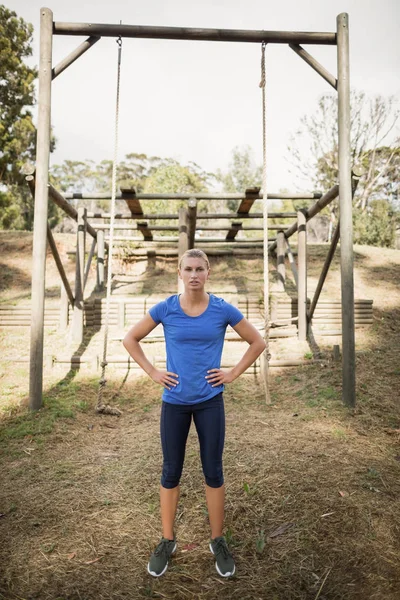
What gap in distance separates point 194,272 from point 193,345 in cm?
42

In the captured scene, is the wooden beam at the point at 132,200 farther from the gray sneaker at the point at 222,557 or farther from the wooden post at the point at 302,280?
the gray sneaker at the point at 222,557

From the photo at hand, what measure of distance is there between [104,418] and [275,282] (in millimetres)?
6829

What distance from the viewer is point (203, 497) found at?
304 cm

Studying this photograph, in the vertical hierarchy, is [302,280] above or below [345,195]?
below

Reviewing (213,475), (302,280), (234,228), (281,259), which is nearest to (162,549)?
(213,475)

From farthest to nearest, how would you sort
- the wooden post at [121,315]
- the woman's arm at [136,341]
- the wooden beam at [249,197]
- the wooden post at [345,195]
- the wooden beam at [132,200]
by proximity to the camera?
the wooden post at [121,315], the wooden beam at [132,200], the wooden beam at [249,197], the wooden post at [345,195], the woman's arm at [136,341]

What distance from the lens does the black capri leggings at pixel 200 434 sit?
223 centimetres

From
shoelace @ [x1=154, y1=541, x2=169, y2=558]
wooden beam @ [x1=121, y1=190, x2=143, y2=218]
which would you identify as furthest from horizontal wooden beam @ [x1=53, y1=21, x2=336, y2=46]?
shoelace @ [x1=154, y1=541, x2=169, y2=558]

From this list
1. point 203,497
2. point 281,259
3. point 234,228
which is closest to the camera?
point 203,497

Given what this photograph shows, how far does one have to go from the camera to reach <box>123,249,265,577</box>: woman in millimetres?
2230

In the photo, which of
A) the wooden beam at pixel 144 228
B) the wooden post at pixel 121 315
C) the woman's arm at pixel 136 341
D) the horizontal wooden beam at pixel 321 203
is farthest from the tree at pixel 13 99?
the woman's arm at pixel 136 341

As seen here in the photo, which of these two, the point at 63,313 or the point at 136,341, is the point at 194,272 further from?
the point at 63,313

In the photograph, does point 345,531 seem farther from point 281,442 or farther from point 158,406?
point 158,406

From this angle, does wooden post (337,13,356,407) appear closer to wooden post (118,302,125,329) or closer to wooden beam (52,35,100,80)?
wooden beam (52,35,100,80)
